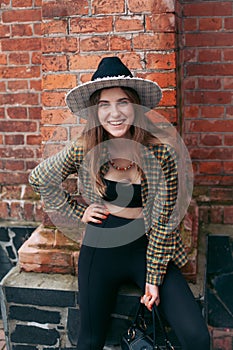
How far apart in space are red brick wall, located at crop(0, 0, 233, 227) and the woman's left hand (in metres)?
0.95

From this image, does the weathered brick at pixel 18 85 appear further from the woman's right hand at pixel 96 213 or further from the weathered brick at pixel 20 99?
the woman's right hand at pixel 96 213

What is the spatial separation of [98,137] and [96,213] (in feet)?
1.26

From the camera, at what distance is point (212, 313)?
9.30ft

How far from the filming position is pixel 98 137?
85.5 inches

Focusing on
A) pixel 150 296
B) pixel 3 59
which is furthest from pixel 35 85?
pixel 150 296

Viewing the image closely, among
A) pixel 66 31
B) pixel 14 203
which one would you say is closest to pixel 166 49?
pixel 66 31

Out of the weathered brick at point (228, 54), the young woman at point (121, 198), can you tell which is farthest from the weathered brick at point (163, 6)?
the weathered brick at point (228, 54)

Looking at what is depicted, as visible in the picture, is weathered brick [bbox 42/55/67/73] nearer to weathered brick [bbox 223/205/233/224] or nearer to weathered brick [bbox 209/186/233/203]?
weathered brick [bbox 209/186/233/203]

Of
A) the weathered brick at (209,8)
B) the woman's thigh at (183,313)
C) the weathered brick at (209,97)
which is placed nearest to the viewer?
the woman's thigh at (183,313)

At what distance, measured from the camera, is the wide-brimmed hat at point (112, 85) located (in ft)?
6.57

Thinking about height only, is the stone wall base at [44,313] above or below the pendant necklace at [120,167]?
below

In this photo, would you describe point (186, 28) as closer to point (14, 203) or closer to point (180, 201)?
point (180, 201)

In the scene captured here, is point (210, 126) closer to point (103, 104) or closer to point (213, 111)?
point (213, 111)

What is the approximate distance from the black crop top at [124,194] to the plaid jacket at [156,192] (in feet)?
0.11
